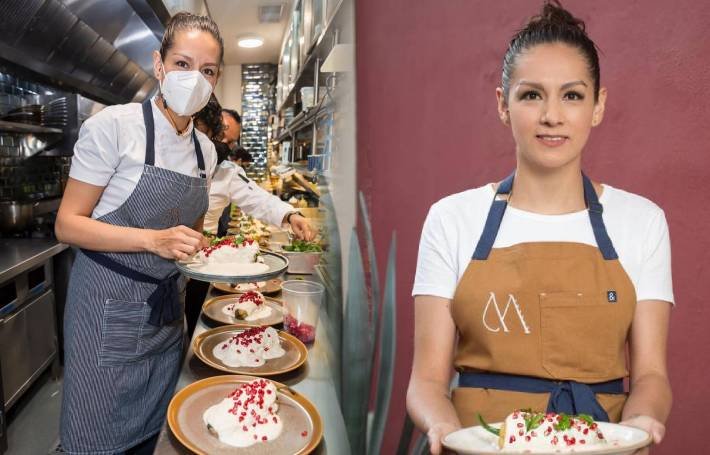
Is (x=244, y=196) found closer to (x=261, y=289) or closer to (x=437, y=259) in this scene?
(x=261, y=289)

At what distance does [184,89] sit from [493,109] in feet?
3.17

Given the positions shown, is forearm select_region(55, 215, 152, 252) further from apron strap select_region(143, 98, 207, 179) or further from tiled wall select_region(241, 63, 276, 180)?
tiled wall select_region(241, 63, 276, 180)

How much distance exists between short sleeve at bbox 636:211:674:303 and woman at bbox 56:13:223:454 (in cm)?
107

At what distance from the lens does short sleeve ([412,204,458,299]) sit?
95 cm

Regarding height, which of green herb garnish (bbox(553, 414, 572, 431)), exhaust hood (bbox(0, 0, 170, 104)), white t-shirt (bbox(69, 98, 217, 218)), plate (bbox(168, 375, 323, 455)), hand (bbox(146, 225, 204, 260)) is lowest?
plate (bbox(168, 375, 323, 455))

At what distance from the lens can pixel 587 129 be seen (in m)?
0.83

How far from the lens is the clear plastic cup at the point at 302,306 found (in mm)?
1335

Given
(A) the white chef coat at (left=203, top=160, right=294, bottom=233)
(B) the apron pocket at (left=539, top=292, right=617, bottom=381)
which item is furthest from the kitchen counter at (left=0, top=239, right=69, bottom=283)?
(B) the apron pocket at (left=539, top=292, right=617, bottom=381)

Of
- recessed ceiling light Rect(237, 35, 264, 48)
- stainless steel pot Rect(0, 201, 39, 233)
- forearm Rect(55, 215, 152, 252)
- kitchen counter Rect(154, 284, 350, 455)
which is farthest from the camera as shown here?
recessed ceiling light Rect(237, 35, 264, 48)

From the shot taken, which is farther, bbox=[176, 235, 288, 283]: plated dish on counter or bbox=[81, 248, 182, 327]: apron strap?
bbox=[81, 248, 182, 327]: apron strap

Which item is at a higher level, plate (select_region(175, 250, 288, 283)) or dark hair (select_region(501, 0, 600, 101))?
A: dark hair (select_region(501, 0, 600, 101))

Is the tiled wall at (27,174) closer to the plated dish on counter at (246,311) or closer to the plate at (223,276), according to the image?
the plated dish on counter at (246,311)

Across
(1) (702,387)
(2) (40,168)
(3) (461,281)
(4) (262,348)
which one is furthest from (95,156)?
(2) (40,168)

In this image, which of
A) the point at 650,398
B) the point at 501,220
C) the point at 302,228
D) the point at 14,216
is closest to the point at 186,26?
the point at 302,228
